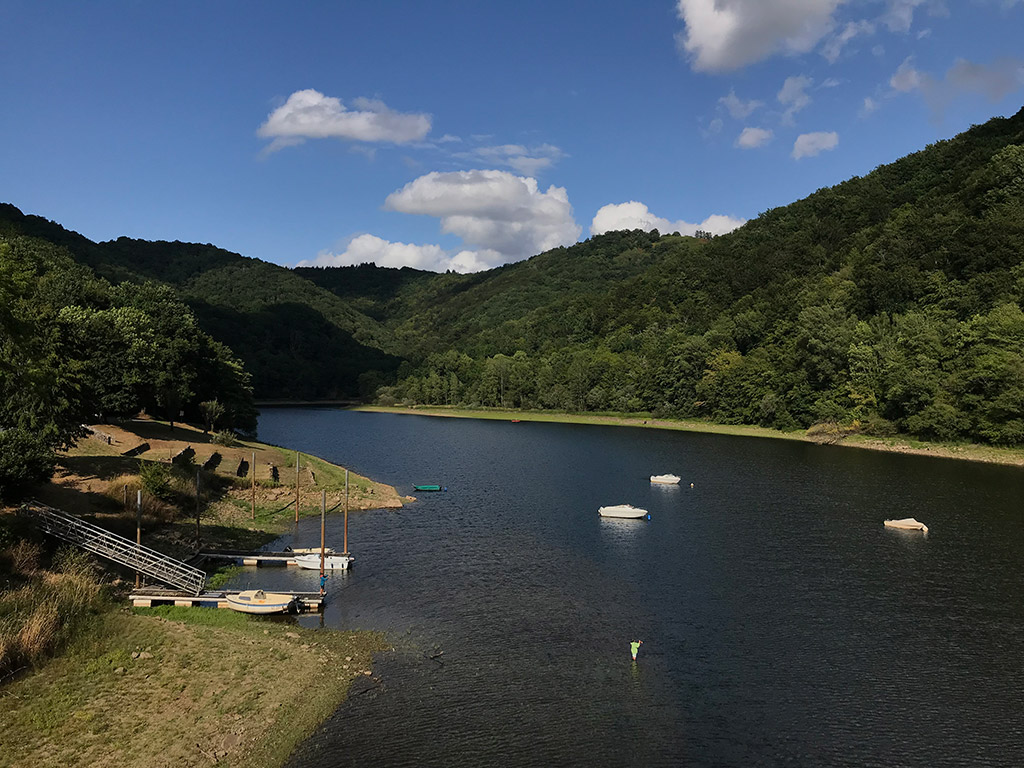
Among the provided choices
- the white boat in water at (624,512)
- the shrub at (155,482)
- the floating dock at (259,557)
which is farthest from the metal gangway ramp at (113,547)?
the white boat in water at (624,512)

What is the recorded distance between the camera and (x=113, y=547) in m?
37.0

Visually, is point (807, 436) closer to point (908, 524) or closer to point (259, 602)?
point (908, 524)

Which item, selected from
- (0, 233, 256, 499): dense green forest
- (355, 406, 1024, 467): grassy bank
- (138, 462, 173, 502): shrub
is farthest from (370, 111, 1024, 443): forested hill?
(138, 462, 173, 502): shrub

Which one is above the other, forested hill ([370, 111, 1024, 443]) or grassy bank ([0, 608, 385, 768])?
forested hill ([370, 111, 1024, 443])

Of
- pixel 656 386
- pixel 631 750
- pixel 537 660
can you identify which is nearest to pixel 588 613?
pixel 537 660

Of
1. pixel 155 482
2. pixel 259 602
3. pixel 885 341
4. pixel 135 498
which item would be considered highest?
pixel 885 341

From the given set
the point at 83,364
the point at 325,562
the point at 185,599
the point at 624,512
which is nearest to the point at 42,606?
the point at 185,599

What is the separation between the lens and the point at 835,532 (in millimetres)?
56375

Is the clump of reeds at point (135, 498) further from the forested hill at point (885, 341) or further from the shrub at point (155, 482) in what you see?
the forested hill at point (885, 341)

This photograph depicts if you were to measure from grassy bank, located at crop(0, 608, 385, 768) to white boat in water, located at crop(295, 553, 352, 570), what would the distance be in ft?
35.9

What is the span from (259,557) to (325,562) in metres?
4.75

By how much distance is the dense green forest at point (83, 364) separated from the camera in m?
37.8

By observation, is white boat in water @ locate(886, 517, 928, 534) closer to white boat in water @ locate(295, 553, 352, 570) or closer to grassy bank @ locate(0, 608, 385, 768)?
white boat in water @ locate(295, 553, 352, 570)

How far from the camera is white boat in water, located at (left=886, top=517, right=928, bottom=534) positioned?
5669cm
